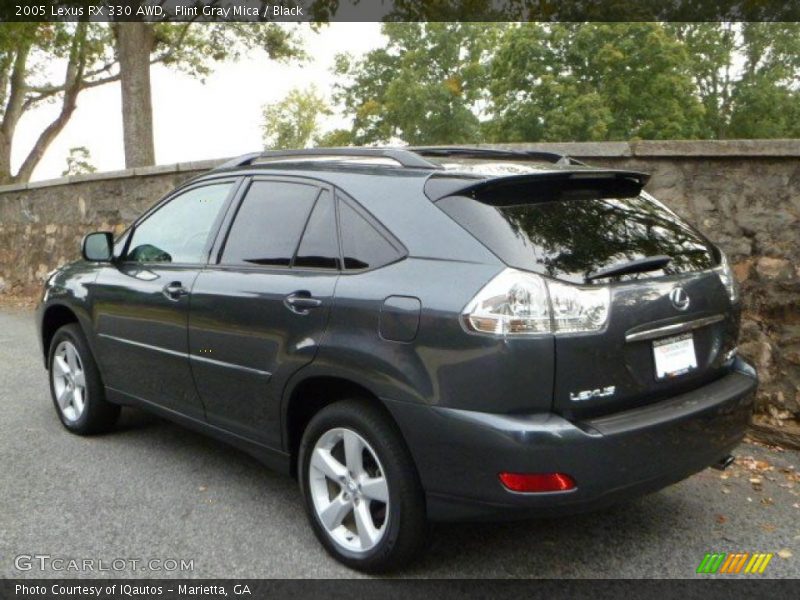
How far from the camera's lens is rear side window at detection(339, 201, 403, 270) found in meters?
3.23

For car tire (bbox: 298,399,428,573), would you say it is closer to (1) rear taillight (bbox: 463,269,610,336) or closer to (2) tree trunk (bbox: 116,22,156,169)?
(1) rear taillight (bbox: 463,269,610,336)

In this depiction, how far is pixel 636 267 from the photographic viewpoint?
3.04 m

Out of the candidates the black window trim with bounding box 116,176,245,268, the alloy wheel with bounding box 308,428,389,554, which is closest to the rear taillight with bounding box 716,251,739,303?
the alloy wheel with bounding box 308,428,389,554

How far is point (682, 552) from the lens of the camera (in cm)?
346

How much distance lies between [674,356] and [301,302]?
1513mm

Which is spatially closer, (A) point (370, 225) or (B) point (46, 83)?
(A) point (370, 225)

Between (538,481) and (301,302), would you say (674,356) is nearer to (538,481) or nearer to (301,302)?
(538,481)

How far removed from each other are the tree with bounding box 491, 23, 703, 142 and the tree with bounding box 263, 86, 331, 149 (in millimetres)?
29867

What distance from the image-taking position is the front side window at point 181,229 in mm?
4262

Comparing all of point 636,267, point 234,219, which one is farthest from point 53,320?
point 636,267

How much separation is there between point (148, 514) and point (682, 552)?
8.08ft

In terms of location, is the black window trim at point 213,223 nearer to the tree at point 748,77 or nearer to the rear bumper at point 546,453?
the rear bumper at point 546,453

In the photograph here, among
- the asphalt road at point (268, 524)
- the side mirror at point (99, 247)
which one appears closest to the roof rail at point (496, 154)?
the asphalt road at point (268, 524)

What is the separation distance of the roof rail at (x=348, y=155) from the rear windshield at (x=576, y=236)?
37cm
